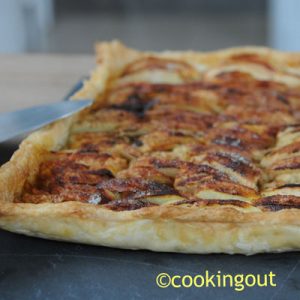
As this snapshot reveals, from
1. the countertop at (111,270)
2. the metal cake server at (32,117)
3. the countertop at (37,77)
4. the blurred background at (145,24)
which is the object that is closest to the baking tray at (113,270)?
the countertop at (111,270)

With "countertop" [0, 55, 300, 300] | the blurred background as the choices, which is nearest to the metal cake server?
"countertop" [0, 55, 300, 300]

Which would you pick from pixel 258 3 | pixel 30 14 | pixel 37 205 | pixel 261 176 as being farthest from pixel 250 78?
pixel 258 3

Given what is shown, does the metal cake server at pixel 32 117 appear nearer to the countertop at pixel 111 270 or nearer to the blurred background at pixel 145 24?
the countertop at pixel 111 270

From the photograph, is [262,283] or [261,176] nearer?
[262,283]

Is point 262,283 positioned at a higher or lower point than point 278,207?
lower

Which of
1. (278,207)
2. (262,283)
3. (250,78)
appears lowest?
(262,283)

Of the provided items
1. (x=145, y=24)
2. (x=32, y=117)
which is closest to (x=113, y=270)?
(x=32, y=117)

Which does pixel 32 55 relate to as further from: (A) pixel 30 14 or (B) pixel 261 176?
(A) pixel 30 14

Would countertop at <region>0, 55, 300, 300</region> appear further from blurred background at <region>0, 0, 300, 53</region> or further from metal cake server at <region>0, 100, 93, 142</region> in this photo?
blurred background at <region>0, 0, 300, 53</region>
